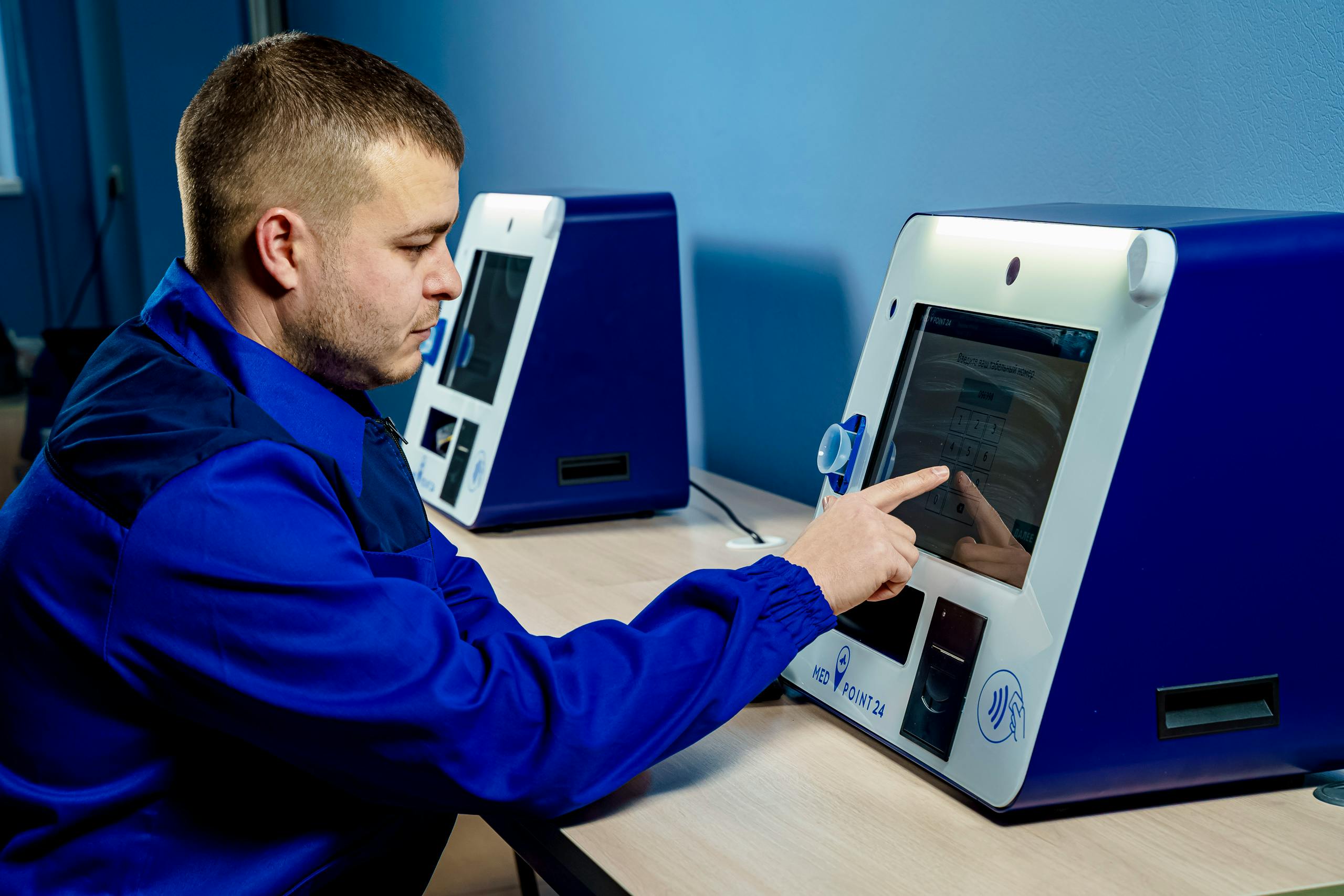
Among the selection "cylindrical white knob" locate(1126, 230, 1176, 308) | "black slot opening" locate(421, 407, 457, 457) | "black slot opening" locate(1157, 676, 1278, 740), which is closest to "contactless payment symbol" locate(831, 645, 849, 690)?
"black slot opening" locate(1157, 676, 1278, 740)

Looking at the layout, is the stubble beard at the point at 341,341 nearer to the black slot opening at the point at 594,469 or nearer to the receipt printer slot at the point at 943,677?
the receipt printer slot at the point at 943,677

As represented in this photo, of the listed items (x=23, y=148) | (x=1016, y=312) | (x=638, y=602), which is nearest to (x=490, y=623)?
(x=638, y=602)

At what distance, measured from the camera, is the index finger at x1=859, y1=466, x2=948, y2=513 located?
920 millimetres

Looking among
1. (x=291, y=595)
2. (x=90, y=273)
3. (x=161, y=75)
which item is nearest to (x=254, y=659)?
(x=291, y=595)

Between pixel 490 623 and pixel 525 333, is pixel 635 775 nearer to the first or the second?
pixel 490 623

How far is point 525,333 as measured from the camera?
1524mm

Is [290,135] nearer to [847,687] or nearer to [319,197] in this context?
[319,197]

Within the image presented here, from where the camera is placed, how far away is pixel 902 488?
0.92m

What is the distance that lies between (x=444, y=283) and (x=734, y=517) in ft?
2.26

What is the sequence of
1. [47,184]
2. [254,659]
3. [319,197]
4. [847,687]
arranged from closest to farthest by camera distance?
[254,659]
[319,197]
[847,687]
[47,184]

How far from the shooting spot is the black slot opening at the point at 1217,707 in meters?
0.80

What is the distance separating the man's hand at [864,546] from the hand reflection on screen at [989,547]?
0.08ft

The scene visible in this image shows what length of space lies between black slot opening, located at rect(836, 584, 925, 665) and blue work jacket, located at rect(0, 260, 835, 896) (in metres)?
0.11

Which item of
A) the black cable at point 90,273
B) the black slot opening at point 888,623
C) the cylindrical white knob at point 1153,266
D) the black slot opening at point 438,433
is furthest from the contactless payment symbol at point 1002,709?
the black cable at point 90,273
